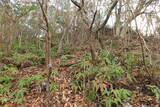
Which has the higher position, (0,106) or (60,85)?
(60,85)

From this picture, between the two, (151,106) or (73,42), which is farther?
(73,42)

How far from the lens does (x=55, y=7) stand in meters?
8.63

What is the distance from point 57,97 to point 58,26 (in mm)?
6001

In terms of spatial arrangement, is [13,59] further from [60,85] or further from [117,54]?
[117,54]

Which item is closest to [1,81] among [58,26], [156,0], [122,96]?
[122,96]

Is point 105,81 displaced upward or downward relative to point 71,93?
upward

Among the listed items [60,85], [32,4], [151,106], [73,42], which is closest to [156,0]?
[73,42]

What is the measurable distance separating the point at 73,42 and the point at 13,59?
2.96m

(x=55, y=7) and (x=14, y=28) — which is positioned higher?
(x=55, y=7)

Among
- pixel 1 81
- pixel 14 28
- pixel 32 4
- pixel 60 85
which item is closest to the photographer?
pixel 60 85

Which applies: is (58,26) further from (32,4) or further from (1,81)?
(1,81)

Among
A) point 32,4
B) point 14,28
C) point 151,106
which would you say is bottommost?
point 151,106

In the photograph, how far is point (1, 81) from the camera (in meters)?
4.38

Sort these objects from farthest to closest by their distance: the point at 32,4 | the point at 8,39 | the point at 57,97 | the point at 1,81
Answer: the point at 32,4 → the point at 8,39 → the point at 1,81 → the point at 57,97
